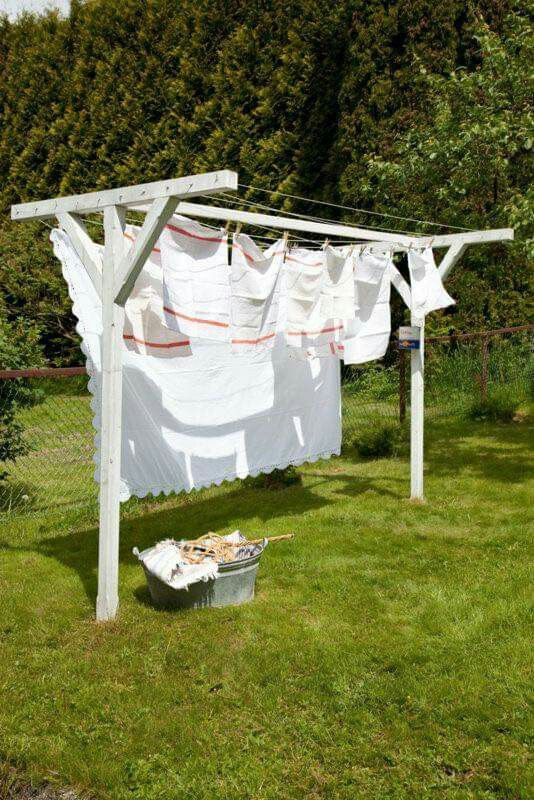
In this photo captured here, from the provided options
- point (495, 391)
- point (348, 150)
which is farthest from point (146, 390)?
point (348, 150)

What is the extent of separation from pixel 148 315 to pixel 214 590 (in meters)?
1.67

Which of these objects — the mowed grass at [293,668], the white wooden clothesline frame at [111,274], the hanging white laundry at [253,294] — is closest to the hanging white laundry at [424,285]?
the hanging white laundry at [253,294]

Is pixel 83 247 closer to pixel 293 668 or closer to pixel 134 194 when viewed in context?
pixel 134 194

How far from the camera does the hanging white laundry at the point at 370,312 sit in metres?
5.99

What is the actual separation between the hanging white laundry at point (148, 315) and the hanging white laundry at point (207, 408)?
0.03 meters

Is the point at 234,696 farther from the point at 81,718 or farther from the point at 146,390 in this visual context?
the point at 146,390

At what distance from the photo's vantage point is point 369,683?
3.56m

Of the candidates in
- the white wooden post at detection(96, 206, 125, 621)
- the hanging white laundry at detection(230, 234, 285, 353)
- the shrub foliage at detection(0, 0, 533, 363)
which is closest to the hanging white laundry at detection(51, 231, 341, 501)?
the white wooden post at detection(96, 206, 125, 621)

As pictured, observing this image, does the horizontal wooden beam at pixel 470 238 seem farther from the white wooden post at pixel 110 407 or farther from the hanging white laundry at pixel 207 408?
the white wooden post at pixel 110 407

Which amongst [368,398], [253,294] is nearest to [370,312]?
[253,294]

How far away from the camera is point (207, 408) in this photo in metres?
5.35

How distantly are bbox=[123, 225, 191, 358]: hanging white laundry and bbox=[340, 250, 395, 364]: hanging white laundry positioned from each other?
1971 mm

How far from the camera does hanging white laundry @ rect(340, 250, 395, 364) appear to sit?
599 cm

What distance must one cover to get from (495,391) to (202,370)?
20.3 feet
